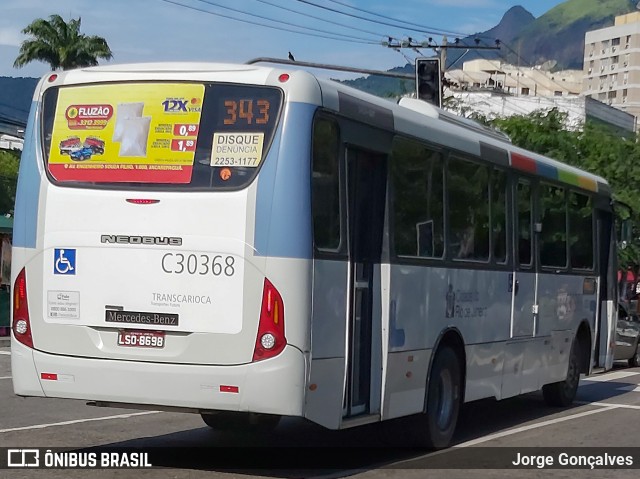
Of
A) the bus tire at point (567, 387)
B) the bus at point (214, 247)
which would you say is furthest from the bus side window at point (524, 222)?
the bus at point (214, 247)

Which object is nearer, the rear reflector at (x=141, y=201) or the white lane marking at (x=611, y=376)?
the rear reflector at (x=141, y=201)

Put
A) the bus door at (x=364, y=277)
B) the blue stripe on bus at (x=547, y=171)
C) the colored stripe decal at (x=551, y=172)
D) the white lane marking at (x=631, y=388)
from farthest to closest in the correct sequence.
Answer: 1. the white lane marking at (x=631, y=388)
2. the blue stripe on bus at (x=547, y=171)
3. the colored stripe decal at (x=551, y=172)
4. the bus door at (x=364, y=277)

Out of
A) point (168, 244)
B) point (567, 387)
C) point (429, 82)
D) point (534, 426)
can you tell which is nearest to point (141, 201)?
point (168, 244)

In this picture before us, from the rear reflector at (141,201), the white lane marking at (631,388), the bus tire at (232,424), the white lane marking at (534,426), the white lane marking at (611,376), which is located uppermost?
the rear reflector at (141,201)

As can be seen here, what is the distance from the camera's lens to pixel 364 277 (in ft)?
33.7

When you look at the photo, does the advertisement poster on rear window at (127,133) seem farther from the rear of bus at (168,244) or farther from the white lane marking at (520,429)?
the white lane marking at (520,429)

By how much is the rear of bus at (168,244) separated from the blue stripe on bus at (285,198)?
1 centimetres

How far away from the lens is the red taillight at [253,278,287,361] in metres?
8.97

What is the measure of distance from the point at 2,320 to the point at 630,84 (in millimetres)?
176449

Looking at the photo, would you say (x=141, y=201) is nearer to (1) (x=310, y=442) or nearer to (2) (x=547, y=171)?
(1) (x=310, y=442)

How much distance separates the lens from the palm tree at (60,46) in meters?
54.6

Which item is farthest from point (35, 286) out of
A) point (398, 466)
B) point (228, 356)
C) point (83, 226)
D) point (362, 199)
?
point (398, 466)

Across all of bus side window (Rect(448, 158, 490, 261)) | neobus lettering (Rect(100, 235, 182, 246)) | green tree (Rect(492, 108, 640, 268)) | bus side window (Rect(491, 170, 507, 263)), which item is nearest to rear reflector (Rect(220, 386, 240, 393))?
neobus lettering (Rect(100, 235, 182, 246))

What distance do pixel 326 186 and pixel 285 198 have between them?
1.83 feet
